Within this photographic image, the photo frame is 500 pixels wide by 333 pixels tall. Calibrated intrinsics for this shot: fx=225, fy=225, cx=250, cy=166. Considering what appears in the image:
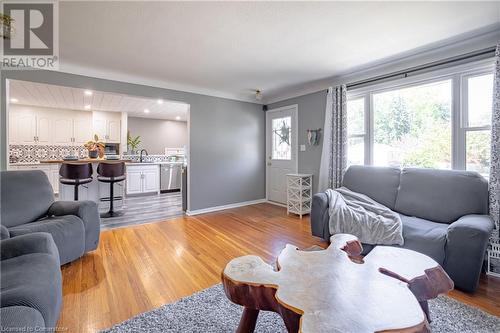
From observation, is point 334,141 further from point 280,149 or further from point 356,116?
point 280,149

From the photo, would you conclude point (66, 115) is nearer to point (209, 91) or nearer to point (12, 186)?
Result: point (209, 91)

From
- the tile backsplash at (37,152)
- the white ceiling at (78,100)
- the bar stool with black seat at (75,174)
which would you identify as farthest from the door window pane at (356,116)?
the tile backsplash at (37,152)

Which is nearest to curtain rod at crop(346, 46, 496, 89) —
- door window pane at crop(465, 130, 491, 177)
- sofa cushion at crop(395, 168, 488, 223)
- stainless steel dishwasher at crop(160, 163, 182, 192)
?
door window pane at crop(465, 130, 491, 177)

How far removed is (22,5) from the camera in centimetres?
192

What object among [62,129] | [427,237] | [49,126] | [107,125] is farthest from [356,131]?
[49,126]

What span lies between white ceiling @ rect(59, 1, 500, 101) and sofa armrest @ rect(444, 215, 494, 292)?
189 centimetres

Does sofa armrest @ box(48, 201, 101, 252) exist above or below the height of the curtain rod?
below

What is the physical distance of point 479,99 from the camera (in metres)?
2.49

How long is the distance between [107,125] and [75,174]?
314 centimetres

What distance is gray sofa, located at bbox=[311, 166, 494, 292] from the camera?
1869mm

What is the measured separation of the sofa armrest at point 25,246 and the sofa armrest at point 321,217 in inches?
99.7

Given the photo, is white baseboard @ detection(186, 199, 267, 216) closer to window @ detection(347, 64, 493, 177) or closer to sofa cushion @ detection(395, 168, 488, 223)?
window @ detection(347, 64, 493, 177)

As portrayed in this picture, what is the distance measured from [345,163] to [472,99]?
1.61m

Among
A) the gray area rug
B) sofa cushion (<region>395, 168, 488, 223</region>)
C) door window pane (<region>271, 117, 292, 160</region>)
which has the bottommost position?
the gray area rug
